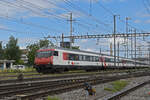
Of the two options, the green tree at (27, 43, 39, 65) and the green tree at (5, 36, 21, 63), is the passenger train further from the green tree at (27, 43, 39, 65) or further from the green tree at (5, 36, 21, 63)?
the green tree at (5, 36, 21, 63)

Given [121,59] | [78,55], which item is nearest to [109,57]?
[121,59]

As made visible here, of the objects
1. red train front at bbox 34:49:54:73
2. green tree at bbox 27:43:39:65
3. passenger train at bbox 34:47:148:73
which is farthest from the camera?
green tree at bbox 27:43:39:65

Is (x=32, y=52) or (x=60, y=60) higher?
(x=32, y=52)

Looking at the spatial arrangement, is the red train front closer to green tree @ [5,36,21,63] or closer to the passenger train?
the passenger train

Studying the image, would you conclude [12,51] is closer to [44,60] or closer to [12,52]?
[12,52]

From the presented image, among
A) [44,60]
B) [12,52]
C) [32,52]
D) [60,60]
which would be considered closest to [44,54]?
[44,60]

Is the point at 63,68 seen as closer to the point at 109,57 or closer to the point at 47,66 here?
the point at 47,66

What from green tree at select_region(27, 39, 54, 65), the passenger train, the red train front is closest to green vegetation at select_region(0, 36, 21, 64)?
green tree at select_region(27, 39, 54, 65)

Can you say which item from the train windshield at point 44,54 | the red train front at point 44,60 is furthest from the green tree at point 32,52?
the red train front at point 44,60

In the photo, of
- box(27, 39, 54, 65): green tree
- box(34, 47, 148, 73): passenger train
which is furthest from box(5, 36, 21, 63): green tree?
box(34, 47, 148, 73): passenger train

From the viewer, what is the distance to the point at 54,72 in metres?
30.8

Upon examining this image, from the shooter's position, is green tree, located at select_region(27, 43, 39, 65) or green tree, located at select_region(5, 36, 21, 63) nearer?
green tree, located at select_region(27, 43, 39, 65)

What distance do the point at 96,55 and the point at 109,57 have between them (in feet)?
24.2

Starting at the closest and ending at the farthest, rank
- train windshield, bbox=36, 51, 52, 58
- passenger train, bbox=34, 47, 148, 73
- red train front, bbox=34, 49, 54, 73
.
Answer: red train front, bbox=34, 49, 54, 73 → passenger train, bbox=34, 47, 148, 73 → train windshield, bbox=36, 51, 52, 58
